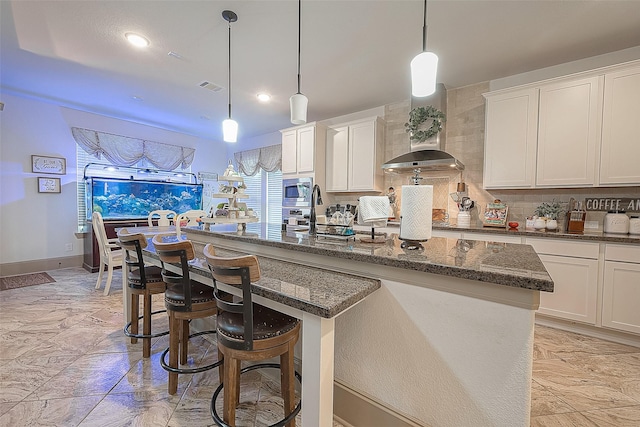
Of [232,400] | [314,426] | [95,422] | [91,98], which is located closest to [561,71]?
[314,426]

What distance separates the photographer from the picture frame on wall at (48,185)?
4266 mm

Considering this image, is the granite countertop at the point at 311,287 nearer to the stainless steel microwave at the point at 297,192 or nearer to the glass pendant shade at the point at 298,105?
the glass pendant shade at the point at 298,105

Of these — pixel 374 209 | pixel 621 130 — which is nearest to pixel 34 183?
pixel 374 209

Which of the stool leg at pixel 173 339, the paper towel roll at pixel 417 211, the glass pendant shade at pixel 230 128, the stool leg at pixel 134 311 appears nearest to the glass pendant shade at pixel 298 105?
the glass pendant shade at pixel 230 128

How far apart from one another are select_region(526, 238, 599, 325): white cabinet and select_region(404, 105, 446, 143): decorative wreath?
1.65 metres

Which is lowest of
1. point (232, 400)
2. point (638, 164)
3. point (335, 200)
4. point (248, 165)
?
point (232, 400)

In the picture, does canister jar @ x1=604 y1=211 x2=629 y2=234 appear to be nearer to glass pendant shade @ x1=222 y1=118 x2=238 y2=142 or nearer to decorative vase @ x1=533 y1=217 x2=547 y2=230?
decorative vase @ x1=533 y1=217 x2=547 y2=230

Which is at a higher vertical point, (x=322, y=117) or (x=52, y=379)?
(x=322, y=117)

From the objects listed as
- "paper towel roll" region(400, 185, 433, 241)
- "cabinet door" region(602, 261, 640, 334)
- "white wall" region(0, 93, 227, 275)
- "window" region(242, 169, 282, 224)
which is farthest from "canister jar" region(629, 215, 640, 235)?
"white wall" region(0, 93, 227, 275)

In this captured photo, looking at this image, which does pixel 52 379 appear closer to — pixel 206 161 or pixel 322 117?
pixel 322 117

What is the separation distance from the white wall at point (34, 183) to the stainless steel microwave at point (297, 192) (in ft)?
11.5

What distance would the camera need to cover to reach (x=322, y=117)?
4742mm

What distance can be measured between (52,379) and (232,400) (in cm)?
148

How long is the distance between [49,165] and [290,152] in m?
3.92
